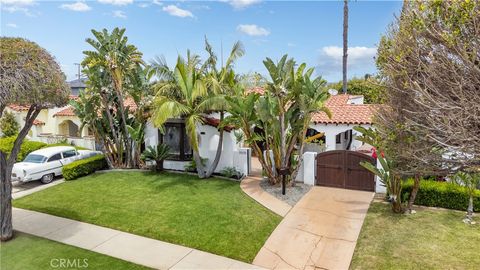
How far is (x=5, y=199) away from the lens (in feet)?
30.9

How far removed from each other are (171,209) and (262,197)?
3843 mm

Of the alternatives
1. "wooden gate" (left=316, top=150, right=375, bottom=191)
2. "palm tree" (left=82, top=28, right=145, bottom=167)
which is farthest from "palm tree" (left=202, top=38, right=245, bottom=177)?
"wooden gate" (left=316, top=150, right=375, bottom=191)

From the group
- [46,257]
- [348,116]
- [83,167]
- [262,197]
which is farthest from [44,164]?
[348,116]

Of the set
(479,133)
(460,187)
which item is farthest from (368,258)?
(460,187)

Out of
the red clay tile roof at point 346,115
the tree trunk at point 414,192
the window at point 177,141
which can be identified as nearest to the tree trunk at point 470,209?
the tree trunk at point 414,192

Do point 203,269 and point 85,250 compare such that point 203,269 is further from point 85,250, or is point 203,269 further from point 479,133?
point 479,133

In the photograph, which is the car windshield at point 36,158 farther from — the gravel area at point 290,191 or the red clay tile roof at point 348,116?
the red clay tile roof at point 348,116

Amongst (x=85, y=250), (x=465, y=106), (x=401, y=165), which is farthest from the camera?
(x=85, y=250)

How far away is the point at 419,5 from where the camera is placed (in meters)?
5.31

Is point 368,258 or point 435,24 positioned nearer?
point 435,24

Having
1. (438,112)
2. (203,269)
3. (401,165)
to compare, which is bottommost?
(203,269)

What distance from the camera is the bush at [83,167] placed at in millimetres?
16562

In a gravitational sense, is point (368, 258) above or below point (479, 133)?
below

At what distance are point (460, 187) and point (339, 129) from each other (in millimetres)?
8678
